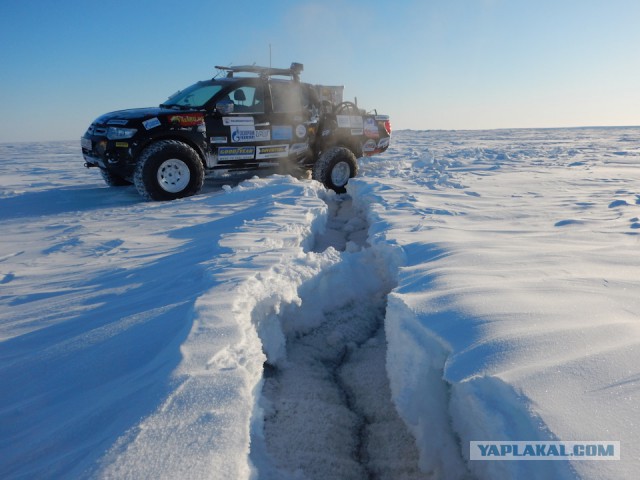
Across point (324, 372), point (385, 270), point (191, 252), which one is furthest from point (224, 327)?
point (385, 270)

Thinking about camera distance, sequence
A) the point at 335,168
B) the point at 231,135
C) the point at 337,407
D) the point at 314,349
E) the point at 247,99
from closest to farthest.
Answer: the point at 337,407 → the point at 314,349 → the point at 231,135 → the point at 247,99 → the point at 335,168

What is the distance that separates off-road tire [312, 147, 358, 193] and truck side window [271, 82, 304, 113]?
87 cm

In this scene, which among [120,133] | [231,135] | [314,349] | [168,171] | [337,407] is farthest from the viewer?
[231,135]

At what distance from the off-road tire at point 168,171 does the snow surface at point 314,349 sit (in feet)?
4.66

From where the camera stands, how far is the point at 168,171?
→ 5.41 meters

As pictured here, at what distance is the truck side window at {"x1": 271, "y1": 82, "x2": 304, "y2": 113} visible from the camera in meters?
6.32

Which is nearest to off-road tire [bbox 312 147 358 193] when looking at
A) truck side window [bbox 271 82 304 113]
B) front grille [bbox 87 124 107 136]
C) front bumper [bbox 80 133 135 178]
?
truck side window [bbox 271 82 304 113]

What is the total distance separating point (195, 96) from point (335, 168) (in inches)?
94.3

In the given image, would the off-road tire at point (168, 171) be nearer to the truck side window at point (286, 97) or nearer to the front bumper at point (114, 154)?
the front bumper at point (114, 154)

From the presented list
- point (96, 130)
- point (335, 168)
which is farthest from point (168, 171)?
point (335, 168)

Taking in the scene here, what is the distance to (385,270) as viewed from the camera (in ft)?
10.6

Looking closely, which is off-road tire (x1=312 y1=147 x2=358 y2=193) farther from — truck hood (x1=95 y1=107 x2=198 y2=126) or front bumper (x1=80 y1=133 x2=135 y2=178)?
front bumper (x1=80 y1=133 x2=135 y2=178)

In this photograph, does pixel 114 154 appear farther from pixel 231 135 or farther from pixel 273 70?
pixel 273 70

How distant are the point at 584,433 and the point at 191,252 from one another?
269 cm
